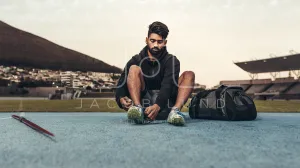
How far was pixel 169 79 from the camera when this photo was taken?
111 inches

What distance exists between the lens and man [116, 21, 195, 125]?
271cm

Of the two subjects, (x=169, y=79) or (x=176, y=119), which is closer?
(x=176, y=119)

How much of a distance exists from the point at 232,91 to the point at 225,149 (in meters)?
1.77

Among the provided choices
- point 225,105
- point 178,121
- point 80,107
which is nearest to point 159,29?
point 178,121

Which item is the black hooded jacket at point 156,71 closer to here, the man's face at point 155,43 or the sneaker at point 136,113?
the man's face at point 155,43

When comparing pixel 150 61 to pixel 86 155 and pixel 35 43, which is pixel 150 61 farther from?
pixel 35 43

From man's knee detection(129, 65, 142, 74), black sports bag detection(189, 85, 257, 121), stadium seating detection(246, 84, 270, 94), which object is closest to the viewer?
man's knee detection(129, 65, 142, 74)

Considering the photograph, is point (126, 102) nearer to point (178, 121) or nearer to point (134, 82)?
point (134, 82)

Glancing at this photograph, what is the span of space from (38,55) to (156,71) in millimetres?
38467

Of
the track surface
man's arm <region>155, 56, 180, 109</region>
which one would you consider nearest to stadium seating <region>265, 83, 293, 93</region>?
man's arm <region>155, 56, 180, 109</region>

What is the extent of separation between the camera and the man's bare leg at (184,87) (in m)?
2.86

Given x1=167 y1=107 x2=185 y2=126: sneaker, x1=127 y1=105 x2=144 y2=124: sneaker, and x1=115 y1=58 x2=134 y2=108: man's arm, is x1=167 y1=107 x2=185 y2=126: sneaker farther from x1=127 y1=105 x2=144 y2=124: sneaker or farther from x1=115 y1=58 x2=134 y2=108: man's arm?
x1=115 y1=58 x2=134 y2=108: man's arm

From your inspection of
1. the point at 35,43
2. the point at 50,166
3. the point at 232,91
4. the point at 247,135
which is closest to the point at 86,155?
the point at 50,166

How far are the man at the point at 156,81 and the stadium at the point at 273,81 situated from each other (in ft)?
79.2
